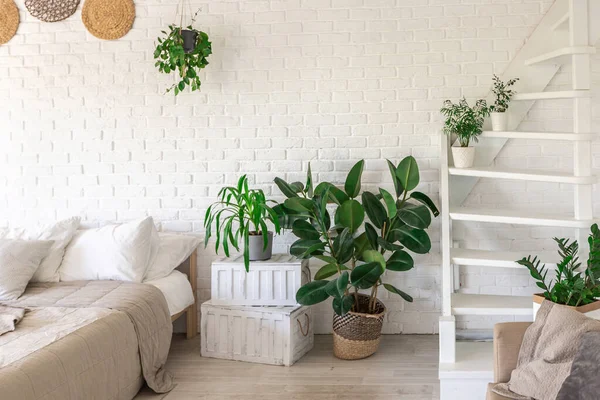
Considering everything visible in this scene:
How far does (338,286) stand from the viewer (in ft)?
14.0

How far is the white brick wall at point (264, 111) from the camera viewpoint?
4926mm

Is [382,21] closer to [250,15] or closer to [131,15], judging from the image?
[250,15]

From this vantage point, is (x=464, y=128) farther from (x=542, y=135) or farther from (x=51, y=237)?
(x=51, y=237)

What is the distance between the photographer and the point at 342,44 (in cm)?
498

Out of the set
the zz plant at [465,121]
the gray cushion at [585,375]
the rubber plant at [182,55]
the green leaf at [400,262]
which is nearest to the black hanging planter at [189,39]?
the rubber plant at [182,55]

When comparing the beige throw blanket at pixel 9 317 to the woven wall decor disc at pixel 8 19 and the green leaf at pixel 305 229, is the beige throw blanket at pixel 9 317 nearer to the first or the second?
the green leaf at pixel 305 229

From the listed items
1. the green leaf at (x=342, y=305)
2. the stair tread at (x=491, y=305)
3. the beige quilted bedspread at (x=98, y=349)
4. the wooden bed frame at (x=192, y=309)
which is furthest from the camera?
the wooden bed frame at (x=192, y=309)

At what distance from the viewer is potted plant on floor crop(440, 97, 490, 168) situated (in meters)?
4.47

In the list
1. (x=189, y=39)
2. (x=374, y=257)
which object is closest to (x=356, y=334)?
(x=374, y=257)

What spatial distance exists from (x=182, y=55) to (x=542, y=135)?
2338 millimetres

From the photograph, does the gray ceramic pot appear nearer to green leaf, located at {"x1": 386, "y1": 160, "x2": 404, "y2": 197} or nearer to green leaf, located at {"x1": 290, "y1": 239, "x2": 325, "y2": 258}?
green leaf, located at {"x1": 290, "y1": 239, "x2": 325, "y2": 258}

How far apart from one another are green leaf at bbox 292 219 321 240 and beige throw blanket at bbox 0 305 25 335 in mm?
1707

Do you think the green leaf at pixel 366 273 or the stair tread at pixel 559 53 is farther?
the green leaf at pixel 366 273

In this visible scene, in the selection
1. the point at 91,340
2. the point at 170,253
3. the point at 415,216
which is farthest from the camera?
the point at 170,253
